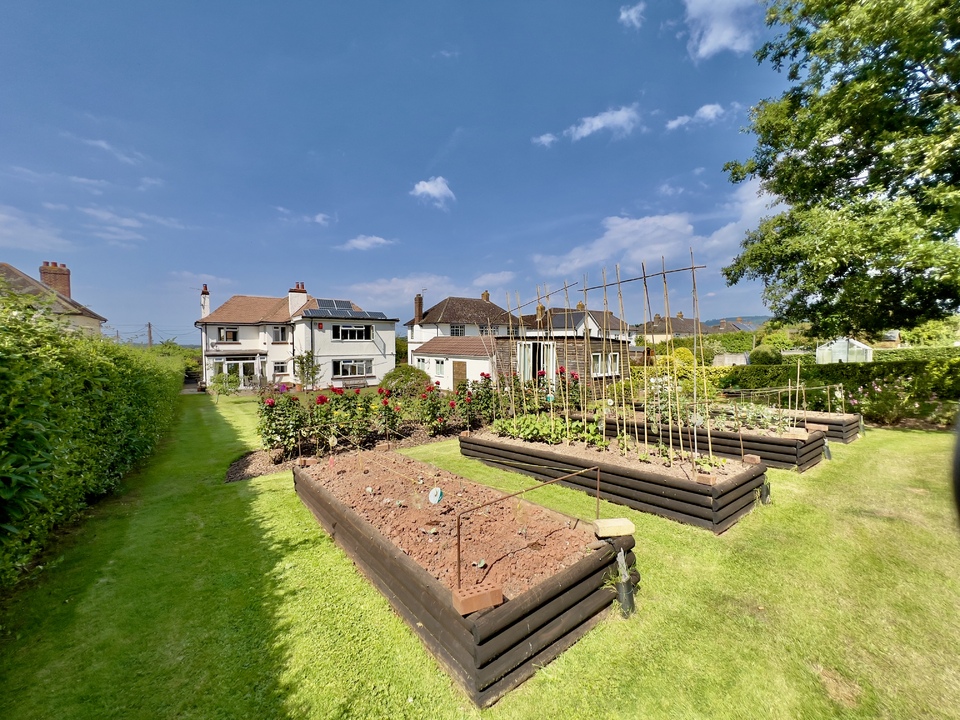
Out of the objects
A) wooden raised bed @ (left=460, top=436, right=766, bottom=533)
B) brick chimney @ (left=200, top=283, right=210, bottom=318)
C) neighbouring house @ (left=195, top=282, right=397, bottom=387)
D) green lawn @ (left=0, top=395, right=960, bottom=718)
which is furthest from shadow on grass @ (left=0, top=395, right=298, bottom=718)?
brick chimney @ (left=200, top=283, right=210, bottom=318)

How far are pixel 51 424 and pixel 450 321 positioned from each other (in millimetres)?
34659

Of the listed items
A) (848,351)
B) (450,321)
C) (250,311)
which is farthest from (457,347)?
(848,351)

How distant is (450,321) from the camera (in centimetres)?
3850

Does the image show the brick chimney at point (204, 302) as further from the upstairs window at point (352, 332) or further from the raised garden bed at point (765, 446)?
the raised garden bed at point (765, 446)

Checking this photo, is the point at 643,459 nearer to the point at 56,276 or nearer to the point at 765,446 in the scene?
the point at 765,446

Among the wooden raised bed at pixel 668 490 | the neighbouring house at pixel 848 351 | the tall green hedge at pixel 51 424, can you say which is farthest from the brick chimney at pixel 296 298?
the neighbouring house at pixel 848 351

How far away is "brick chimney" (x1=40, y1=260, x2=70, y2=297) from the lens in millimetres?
23562

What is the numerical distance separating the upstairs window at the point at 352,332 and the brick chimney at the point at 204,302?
11749 millimetres

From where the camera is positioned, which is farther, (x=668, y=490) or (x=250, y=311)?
(x=250, y=311)

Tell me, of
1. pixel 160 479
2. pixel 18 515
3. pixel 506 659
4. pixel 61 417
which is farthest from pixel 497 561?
pixel 160 479

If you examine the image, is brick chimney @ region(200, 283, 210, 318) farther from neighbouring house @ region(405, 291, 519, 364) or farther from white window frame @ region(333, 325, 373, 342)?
neighbouring house @ region(405, 291, 519, 364)

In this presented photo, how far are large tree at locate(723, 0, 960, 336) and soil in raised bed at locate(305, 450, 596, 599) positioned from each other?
10507 mm

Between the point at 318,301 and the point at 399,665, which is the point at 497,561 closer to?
the point at 399,665

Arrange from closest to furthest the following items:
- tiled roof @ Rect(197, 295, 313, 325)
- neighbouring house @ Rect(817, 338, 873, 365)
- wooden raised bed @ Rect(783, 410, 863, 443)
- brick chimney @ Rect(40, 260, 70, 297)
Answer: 1. wooden raised bed @ Rect(783, 410, 863, 443)
2. brick chimney @ Rect(40, 260, 70, 297)
3. neighbouring house @ Rect(817, 338, 873, 365)
4. tiled roof @ Rect(197, 295, 313, 325)
